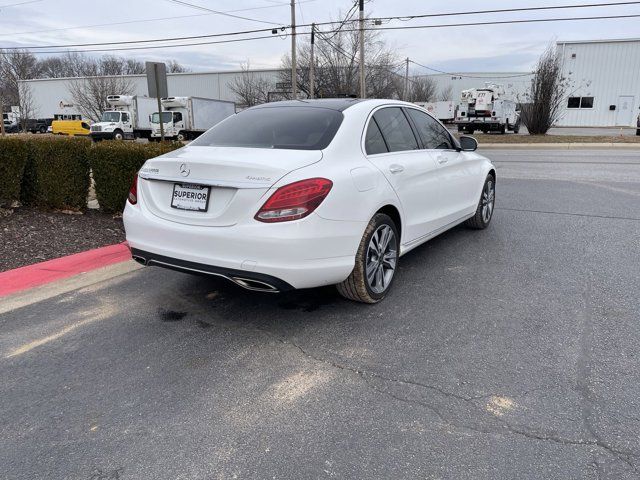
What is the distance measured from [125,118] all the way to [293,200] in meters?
40.3

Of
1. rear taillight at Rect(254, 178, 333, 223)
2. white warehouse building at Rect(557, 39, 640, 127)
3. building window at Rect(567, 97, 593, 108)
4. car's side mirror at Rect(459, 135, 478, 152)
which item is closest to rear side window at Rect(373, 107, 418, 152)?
car's side mirror at Rect(459, 135, 478, 152)

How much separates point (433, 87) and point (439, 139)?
6832 centimetres

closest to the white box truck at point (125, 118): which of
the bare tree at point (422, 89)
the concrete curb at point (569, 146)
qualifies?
the concrete curb at point (569, 146)

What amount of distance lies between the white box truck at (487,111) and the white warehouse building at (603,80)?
37.8 ft

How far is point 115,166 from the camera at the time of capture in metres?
6.66

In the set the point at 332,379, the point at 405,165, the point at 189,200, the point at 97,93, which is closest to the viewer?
the point at 332,379

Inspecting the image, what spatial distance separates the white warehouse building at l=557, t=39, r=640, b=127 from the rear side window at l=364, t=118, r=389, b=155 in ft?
151

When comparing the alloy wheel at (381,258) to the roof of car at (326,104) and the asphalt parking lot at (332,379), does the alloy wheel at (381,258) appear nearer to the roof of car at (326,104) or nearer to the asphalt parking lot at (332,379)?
the asphalt parking lot at (332,379)

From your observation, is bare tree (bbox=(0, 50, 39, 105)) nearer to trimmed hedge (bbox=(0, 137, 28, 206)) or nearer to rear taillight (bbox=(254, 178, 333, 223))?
trimmed hedge (bbox=(0, 137, 28, 206))

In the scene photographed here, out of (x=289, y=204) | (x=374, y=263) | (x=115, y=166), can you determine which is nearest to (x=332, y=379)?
(x=289, y=204)

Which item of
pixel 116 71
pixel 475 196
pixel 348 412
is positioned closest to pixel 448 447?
pixel 348 412

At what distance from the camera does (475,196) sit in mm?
6109

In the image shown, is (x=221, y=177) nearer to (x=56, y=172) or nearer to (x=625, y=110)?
(x=56, y=172)

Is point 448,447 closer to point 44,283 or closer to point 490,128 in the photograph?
point 44,283
